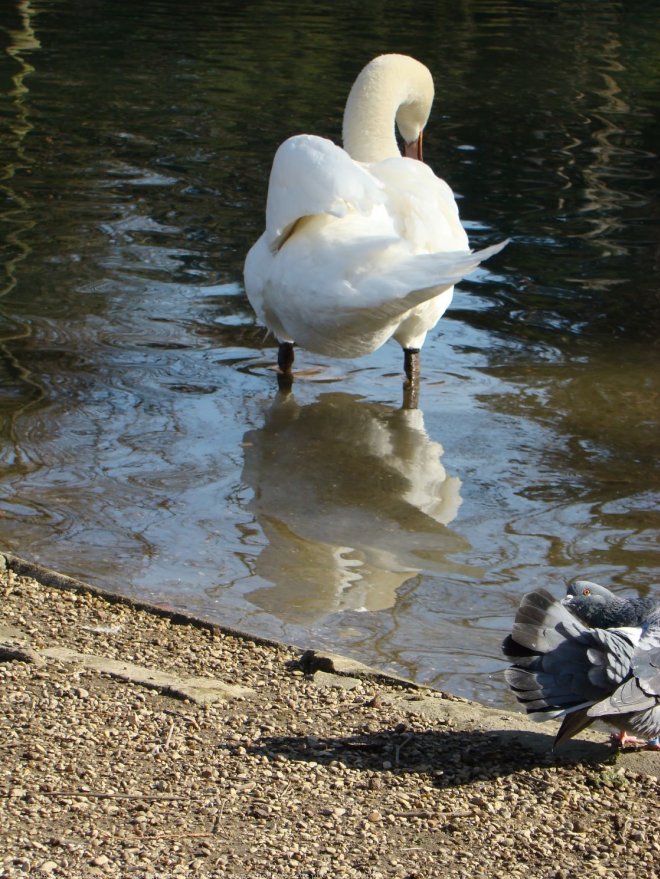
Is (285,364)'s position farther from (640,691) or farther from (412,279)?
(640,691)

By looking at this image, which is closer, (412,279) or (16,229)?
(412,279)

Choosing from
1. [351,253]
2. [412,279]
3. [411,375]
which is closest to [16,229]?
[411,375]

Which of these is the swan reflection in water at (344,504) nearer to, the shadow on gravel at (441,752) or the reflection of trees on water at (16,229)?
the shadow on gravel at (441,752)

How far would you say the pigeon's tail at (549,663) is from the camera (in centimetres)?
305

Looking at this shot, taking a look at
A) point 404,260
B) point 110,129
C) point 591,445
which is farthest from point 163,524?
point 110,129

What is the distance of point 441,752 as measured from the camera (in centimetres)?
338

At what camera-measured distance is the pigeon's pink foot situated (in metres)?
3.42

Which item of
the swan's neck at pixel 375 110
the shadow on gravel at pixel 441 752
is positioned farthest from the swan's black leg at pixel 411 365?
the shadow on gravel at pixel 441 752

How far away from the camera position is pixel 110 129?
13.2 meters

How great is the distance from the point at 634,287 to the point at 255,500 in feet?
12.9

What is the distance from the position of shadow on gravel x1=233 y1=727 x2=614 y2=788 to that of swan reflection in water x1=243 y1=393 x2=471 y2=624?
105 centimetres

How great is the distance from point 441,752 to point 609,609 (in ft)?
1.90

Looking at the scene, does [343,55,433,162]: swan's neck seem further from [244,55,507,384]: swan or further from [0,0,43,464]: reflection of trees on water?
[0,0,43,464]: reflection of trees on water

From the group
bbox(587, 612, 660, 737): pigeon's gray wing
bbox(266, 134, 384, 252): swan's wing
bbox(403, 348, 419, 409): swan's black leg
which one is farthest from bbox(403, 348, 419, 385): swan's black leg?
bbox(587, 612, 660, 737): pigeon's gray wing
